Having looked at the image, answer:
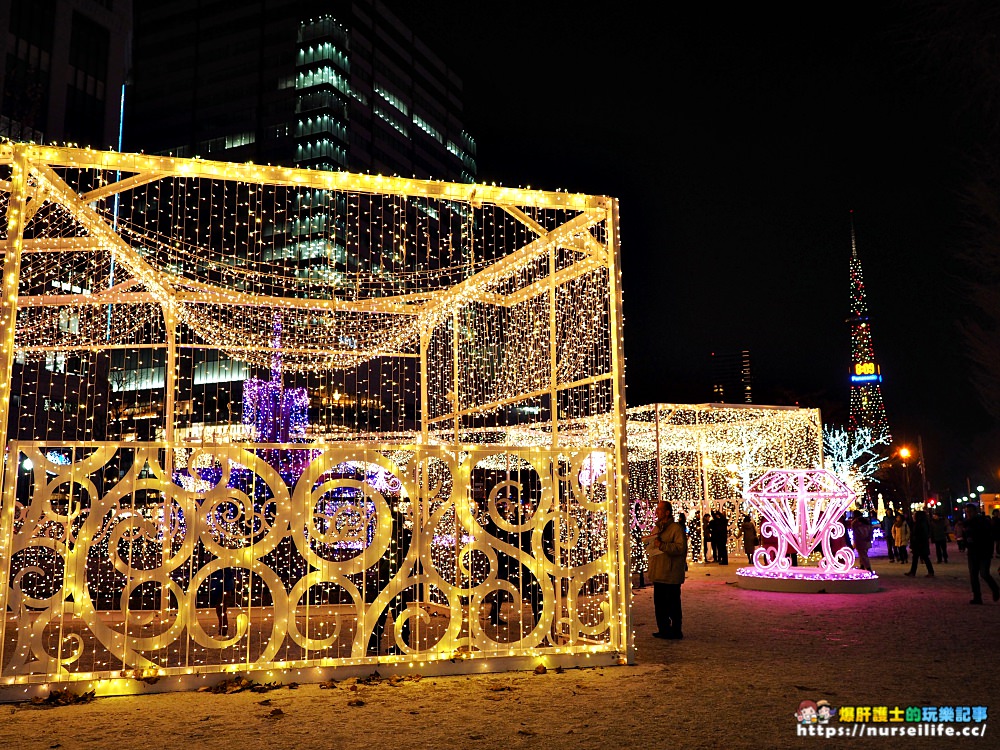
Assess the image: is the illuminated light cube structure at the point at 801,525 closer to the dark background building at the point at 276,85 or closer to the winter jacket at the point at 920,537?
the winter jacket at the point at 920,537

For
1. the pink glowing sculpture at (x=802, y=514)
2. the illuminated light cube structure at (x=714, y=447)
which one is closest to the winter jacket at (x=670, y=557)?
the pink glowing sculpture at (x=802, y=514)

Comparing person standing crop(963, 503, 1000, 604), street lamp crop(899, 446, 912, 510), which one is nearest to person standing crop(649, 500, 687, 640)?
person standing crop(963, 503, 1000, 604)

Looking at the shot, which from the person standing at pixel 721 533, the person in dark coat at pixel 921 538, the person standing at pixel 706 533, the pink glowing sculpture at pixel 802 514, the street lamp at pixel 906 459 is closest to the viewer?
the pink glowing sculpture at pixel 802 514

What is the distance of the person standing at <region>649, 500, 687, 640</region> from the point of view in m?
7.59

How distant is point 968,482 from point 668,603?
77.1m

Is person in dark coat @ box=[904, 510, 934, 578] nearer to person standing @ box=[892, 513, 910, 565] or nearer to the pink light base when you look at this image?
the pink light base

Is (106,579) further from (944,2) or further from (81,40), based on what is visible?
(81,40)

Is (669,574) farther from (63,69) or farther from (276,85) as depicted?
(276,85)

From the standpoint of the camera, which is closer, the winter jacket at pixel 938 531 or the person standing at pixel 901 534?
the winter jacket at pixel 938 531

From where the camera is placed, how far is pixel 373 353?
11859mm

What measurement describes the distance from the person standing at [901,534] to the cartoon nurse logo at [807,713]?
13.3 m

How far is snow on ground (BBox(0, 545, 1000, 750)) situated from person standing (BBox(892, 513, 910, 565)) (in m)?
10.0

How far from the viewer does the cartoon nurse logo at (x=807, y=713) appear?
4625 millimetres

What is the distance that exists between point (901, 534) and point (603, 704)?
14.1 meters
